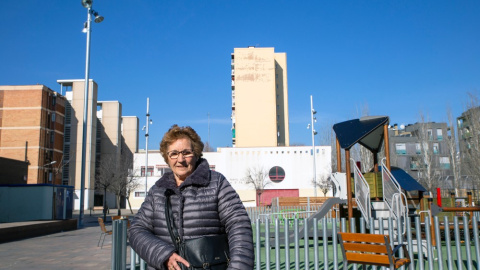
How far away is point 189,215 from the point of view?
282 centimetres

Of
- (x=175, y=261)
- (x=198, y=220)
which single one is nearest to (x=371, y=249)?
(x=198, y=220)

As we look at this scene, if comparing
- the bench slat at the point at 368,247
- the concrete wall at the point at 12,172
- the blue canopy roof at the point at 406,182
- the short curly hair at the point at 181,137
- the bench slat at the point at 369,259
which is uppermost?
the concrete wall at the point at 12,172

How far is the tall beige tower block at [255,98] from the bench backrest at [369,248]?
6643 cm

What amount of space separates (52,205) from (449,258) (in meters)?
21.6

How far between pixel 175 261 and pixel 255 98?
71189mm

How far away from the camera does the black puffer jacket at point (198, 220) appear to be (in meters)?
2.75

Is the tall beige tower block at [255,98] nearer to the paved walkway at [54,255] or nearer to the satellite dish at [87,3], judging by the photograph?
the satellite dish at [87,3]

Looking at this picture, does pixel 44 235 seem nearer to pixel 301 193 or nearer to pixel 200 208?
pixel 200 208

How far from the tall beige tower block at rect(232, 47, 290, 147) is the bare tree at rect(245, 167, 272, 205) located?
1528 cm

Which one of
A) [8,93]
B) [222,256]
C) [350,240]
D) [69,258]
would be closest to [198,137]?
[222,256]

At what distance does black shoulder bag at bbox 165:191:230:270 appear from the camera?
2666mm

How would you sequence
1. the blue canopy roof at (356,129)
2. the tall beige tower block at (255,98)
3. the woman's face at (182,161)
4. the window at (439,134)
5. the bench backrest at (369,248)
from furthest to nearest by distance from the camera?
the window at (439,134)
the tall beige tower block at (255,98)
the blue canopy roof at (356,129)
the bench backrest at (369,248)
the woman's face at (182,161)

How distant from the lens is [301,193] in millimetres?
57375

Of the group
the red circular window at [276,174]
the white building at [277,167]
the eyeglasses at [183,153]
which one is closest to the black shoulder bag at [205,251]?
the eyeglasses at [183,153]
